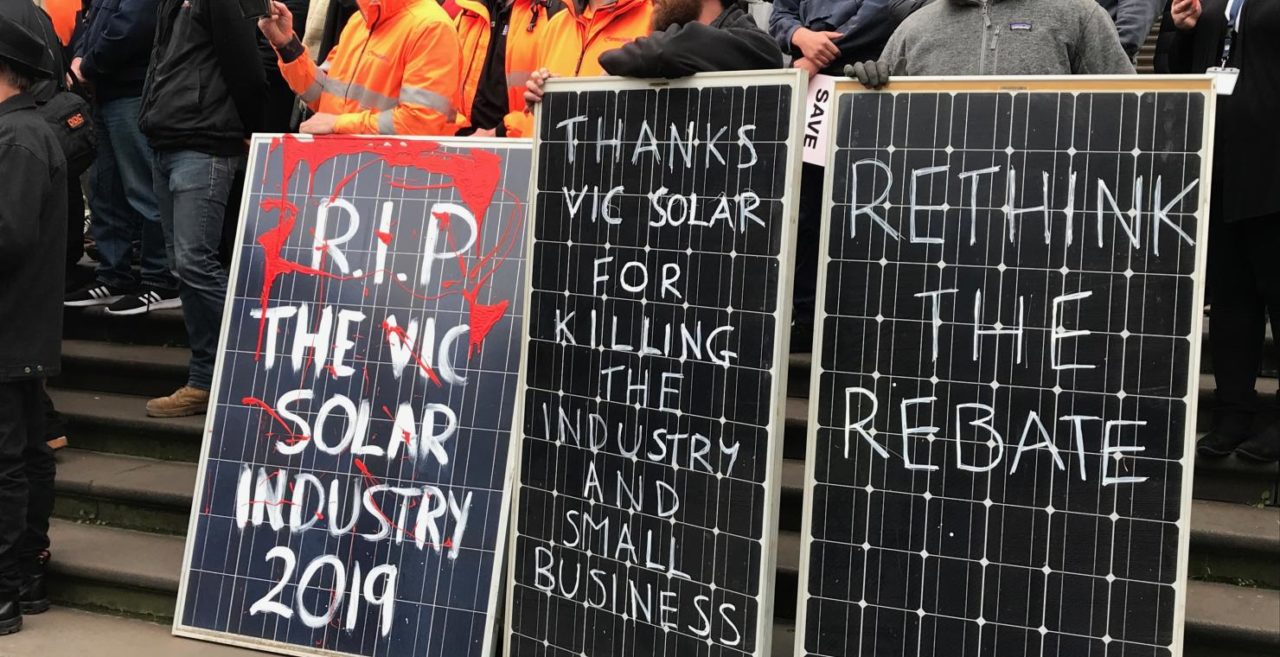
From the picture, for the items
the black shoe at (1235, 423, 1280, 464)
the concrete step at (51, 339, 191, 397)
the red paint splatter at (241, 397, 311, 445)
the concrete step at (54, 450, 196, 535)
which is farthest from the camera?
the concrete step at (51, 339, 191, 397)

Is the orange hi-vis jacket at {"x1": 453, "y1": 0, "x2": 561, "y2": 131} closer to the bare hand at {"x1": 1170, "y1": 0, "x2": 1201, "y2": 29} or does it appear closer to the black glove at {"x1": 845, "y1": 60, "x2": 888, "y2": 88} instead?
the black glove at {"x1": 845, "y1": 60, "x2": 888, "y2": 88}

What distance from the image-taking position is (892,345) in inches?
147

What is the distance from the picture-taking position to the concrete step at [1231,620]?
165 inches

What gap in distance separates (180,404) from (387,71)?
2020mm

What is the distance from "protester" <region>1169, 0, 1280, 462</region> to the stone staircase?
15 cm

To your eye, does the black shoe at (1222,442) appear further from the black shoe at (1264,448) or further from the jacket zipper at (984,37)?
the jacket zipper at (984,37)

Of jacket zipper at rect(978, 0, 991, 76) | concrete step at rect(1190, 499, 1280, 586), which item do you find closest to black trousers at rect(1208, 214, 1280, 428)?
concrete step at rect(1190, 499, 1280, 586)

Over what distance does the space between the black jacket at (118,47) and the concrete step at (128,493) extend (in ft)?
7.53

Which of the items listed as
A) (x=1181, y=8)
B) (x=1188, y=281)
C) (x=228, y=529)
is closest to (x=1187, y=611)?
(x=1188, y=281)

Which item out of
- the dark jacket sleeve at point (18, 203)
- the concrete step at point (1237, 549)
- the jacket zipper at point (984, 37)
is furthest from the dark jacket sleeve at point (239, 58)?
the concrete step at point (1237, 549)

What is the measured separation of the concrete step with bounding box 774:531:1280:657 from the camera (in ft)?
13.8

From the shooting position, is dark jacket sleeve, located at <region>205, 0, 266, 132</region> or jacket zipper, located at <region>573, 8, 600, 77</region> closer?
jacket zipper, located at <region>573, 8, 600, 77</region>

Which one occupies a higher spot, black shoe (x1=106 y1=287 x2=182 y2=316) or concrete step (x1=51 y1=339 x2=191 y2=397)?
black shoe (x1=106 y1=287 x2=182 y2=316)

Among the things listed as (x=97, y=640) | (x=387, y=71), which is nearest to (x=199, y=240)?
(x=387, y=71)
